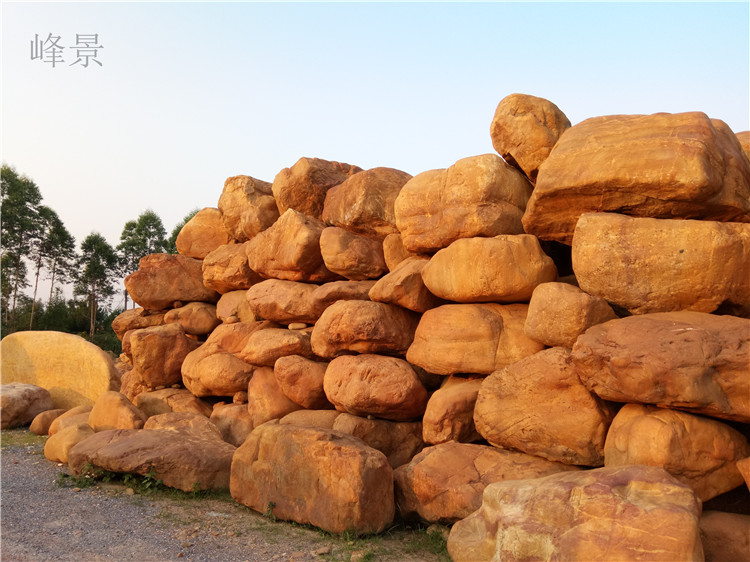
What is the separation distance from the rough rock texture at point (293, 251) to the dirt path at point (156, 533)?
302 cm

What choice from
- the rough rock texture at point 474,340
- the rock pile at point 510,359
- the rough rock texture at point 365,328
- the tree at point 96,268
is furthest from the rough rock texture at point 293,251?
the tree at point 96,268

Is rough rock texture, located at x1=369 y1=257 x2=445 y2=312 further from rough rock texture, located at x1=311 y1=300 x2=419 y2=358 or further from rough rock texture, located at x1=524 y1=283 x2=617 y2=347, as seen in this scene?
rough rock texture, located at x1=524 y1=283 x2=617 y2=347

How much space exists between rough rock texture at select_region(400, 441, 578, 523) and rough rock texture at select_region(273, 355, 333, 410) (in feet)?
5.86

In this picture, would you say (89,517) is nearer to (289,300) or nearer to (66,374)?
(289,300)

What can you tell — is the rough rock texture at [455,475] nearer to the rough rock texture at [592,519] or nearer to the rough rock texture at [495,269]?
the rough rock texture at [592,519]

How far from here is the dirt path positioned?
15.2 feet

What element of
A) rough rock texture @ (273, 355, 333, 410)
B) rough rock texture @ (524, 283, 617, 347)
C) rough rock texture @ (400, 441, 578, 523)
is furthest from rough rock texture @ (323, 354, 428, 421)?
rough rock texture @ (524, 283, 617, 347)

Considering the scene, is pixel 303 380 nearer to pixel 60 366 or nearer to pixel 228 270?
pixel 228 270

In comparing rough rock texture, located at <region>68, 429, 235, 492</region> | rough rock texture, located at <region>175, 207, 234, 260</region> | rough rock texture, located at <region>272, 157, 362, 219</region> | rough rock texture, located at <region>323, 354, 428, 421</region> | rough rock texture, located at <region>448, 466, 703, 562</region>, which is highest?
rough rock texture, located at <region>272, 157, 362, 219</region>

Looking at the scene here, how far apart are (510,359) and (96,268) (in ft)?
Answer: 74.6

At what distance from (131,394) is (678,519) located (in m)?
7.77

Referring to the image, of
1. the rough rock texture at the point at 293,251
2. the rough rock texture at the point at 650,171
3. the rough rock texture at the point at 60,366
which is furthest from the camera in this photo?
the rough rock texture at the point at 60,366

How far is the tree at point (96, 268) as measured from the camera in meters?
25.0

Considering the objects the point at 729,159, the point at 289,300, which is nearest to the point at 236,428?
the point at 289,300
